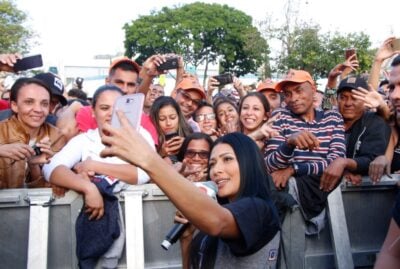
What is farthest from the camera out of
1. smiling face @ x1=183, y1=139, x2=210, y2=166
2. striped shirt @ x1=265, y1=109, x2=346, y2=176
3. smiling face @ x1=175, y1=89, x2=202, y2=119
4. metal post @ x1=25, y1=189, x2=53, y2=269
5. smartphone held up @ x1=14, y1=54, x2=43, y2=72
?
smiling face @ x1=175, y1=89, x2=202, y2=119

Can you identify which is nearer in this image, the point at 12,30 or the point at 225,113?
the point at 225,113

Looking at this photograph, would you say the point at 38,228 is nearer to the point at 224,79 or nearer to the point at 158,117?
the point at 158,117

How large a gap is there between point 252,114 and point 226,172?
2.29m

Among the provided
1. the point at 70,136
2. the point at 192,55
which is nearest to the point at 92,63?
the point at 192,55

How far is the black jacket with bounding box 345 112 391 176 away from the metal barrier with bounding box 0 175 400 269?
0.56m

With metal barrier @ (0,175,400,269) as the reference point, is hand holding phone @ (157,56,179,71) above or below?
above

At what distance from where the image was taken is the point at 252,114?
5.05 meters

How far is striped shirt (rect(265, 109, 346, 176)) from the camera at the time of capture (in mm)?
3949

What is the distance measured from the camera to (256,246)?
259 centimetres

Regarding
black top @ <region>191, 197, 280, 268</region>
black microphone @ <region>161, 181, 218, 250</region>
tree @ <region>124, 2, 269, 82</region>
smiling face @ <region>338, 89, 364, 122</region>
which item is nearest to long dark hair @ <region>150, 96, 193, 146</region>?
smiling face @ <region>338, 89, 364, 122</region>

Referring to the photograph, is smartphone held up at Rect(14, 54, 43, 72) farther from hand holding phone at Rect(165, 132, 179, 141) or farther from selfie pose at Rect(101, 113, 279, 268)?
selfie pose at Rect(101, 113, 279, 268)

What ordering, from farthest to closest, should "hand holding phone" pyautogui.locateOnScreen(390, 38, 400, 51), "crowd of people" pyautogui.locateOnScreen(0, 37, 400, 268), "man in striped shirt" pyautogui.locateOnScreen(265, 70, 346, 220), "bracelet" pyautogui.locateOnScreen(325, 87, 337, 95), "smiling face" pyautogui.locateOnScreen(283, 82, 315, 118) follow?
"bracelet" pyautogui.locateOnScreen(325, 87, 337, 95) → "hand holding phone" pyautogui.locateOnScreen(390, 38, 400, 51) → "smiling face" pyautogui.locateOnScreen(283, 82, 315, 118) → "man in striped shirt" pyautogui.locateOnScreen(265, 70, 346, 220) → "crowd of people" pyautogui.locateOnScreen(0, 37, 400, 268)

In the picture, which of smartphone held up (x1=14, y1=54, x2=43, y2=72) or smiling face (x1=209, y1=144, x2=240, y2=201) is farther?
smartphone held up (x1=14, y1=54, x2=43, y2=72)

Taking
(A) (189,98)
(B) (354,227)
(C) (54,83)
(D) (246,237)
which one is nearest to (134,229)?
(D) (246,237)
